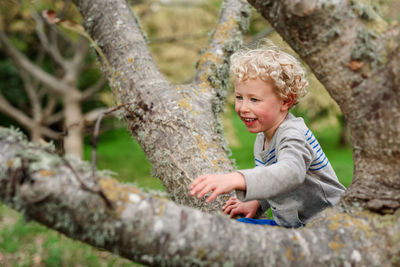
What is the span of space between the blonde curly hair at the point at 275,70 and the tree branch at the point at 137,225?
1005 mm

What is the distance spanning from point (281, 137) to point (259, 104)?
0.87ft

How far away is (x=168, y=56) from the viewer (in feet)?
34.3

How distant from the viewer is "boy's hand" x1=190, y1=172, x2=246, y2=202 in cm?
133

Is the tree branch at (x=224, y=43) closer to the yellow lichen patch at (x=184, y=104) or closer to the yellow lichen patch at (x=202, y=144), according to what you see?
the yellow lichen patch at (x=184, y=104)

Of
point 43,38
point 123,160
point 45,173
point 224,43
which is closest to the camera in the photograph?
point 45,173

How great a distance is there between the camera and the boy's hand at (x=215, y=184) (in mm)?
1333

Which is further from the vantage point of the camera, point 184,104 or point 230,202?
point 184,104

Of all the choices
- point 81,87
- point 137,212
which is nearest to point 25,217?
point 137,212

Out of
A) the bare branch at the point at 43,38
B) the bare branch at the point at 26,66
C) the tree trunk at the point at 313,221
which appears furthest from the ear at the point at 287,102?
the bare branch at the point at 43,38

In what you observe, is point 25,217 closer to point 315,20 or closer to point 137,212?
point 137,212

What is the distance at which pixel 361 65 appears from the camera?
1.24 meters

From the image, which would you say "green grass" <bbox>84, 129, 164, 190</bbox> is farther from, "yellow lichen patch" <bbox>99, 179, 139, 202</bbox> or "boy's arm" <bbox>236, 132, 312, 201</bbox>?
"yellow lichen patch" <bbox>99, 179, 139, 202</bbox>

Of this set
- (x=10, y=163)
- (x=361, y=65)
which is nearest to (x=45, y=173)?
(x=10, y=163)

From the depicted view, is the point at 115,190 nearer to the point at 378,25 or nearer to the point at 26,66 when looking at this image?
the point at 378,25
